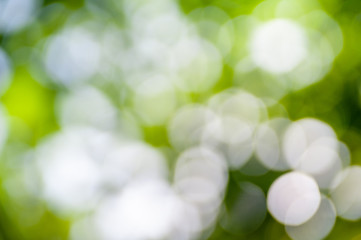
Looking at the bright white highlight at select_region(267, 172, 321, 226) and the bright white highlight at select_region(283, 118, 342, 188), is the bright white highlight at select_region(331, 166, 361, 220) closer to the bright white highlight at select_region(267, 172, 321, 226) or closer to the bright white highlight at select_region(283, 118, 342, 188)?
the bright white highlight at select_region(283, 118, 342, 188)

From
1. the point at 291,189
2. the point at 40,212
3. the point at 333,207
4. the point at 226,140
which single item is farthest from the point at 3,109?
the point at 226,140

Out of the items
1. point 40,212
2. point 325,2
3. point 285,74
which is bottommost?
point 40,212

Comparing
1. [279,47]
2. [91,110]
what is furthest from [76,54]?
[279,47]

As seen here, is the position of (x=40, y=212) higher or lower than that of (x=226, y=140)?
higher

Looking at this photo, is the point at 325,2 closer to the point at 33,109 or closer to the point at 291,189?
the point at 33,109

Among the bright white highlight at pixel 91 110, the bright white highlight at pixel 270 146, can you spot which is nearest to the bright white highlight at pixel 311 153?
the bright white highlight at pixel 270 146

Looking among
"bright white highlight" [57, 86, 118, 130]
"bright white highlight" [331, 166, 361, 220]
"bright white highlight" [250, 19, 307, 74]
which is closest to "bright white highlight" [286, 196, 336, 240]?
"bright white highlight" [331, 166, 361, 220]

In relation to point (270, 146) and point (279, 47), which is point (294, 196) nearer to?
point (270, 146)
